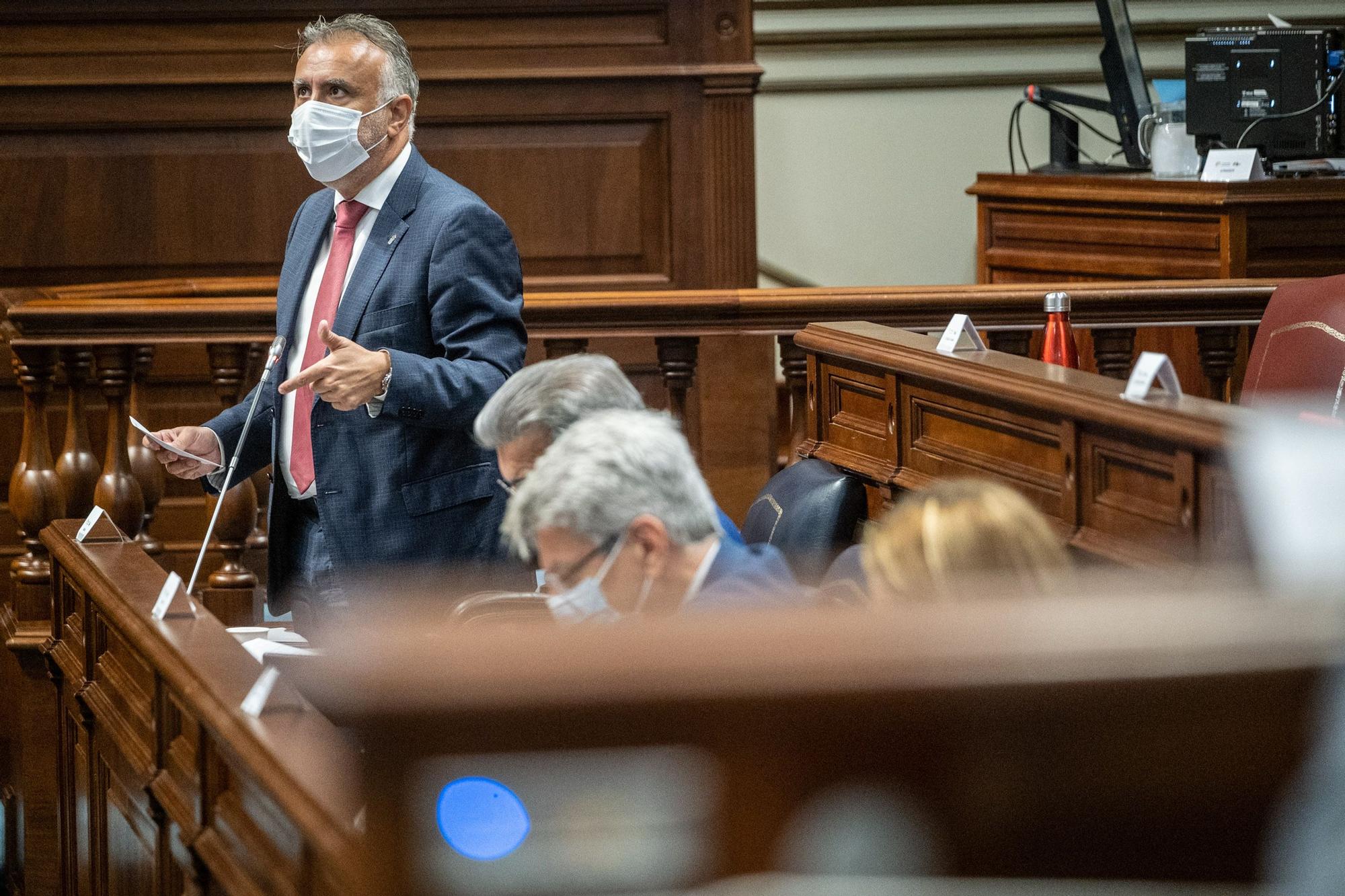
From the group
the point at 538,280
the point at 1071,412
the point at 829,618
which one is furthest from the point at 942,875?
the point at 538,280

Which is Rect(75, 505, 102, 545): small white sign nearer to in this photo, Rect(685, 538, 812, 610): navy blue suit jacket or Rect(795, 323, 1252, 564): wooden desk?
Rect(795, 323, 1252, 564): wooden desk

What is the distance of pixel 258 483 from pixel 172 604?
1762 mm

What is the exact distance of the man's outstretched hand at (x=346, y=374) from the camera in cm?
226

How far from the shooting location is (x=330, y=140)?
8.32 ft

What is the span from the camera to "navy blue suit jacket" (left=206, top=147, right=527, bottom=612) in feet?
8.11

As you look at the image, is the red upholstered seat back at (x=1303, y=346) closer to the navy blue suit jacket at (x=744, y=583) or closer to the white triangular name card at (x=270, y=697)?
the navy blue suit jacket at (x=744, y=583)

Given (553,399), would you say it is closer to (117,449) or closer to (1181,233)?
(117,449)

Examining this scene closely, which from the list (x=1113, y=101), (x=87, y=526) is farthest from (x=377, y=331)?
(x=1113, y=101)

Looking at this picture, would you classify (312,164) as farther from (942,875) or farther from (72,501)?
(942,875)

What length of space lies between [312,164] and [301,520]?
1.84ft

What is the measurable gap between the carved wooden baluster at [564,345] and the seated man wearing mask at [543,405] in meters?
1.29

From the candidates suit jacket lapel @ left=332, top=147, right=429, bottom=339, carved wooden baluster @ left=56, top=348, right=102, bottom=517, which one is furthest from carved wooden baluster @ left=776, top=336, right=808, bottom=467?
carved wooden baluster @ left=56, top=348, right=102, bottom=517

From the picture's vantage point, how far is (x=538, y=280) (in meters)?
4.81

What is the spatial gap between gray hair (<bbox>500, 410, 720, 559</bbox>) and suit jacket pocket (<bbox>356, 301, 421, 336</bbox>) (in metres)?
0.87
